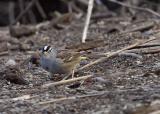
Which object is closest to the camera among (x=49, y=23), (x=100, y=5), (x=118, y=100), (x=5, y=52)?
(x=118, y=100)

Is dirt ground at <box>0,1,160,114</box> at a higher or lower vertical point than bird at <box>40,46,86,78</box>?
lower

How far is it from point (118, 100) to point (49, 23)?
587cm

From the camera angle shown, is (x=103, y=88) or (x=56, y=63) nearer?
(x=103, y=88)


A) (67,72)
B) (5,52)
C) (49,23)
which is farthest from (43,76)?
(49,23)

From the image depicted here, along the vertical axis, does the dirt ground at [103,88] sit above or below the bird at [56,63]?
below

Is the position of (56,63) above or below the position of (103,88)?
above

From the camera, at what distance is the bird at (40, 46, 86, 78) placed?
5.08 metres

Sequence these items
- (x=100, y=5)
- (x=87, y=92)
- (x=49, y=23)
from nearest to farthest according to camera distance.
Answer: (x=87, y=92) < (x=49, y=23) < (x=100, y=5)

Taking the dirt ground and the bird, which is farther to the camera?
the bird

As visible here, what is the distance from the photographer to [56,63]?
16.8ft

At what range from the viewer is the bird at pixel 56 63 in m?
5.08

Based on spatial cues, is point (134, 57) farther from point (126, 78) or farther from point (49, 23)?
point (49, 23)

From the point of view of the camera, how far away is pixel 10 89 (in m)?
4.89

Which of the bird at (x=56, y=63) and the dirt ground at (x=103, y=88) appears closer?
the dirt ground at (x=103, y=88)
